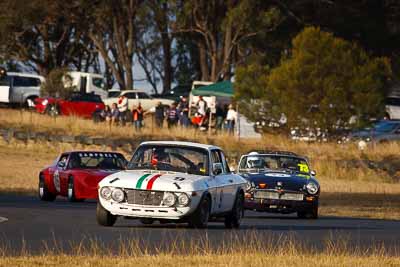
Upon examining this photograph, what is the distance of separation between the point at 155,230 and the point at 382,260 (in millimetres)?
5343

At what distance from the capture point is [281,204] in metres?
25.7

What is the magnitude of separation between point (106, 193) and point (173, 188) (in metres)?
1.06

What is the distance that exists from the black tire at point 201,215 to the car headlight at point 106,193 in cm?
134

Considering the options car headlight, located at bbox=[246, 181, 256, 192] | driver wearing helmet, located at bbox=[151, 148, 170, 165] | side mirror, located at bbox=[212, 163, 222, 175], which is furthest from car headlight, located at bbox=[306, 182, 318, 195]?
driver wearing helmet, located at bbox=[151, 148, 170, 165]

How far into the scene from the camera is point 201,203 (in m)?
19.8

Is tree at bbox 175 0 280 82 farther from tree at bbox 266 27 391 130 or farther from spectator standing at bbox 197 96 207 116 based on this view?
tree at bbox 266 27 391 130

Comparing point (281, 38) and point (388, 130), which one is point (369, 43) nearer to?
point (281, 38)

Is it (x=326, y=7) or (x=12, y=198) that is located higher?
(x=326, y=7)

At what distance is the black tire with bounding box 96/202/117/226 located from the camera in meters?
19.9

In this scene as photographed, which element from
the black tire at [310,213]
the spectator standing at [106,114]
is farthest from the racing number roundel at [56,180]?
the spectator standing at [106,114]

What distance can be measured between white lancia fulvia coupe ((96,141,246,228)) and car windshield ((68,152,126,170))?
844 cm

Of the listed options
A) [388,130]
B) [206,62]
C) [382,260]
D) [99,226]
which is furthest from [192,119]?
[382,260]

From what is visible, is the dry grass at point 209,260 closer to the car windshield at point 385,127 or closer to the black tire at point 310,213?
the black tire at point 310,213

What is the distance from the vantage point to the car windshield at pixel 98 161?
29734 millimetres
